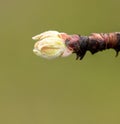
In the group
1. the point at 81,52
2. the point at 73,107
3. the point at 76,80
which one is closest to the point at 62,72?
the point at 76,80

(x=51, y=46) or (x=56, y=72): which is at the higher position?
(x=51, y=46)

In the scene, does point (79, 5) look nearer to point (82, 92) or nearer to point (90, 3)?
point (90, 3)

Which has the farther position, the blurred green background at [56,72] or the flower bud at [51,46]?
the blurred green background at [56,72]

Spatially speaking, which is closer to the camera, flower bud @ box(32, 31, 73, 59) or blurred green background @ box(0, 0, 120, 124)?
flower bud @ box(32, 31, 73, 59)

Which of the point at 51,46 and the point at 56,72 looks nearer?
the point at 51,46
